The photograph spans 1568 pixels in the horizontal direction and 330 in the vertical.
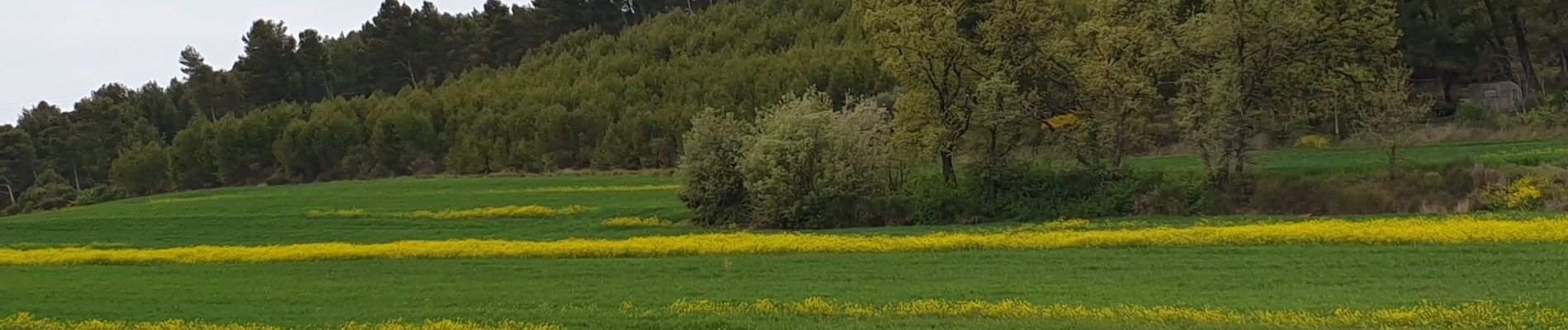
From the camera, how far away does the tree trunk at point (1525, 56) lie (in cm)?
4609

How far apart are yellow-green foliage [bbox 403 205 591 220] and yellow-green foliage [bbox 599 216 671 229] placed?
5205mm

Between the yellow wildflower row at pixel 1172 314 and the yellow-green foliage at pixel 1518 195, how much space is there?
55.8 feet

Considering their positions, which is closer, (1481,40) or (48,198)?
(1481,40)

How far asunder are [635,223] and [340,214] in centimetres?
1685

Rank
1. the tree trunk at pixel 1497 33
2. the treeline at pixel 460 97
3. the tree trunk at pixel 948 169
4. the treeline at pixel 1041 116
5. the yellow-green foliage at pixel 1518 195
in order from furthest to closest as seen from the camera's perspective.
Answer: the treeline at pixel 460 97
the tree trunk at pixel 1497 33
the tree trunk at pixel 948 169
the treeline at pixel 1041 116
the yellow-green foliage at pixel 1518 195

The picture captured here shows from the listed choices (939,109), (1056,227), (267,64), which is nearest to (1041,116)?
(939,109)

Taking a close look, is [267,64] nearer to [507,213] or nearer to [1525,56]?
[507,213]

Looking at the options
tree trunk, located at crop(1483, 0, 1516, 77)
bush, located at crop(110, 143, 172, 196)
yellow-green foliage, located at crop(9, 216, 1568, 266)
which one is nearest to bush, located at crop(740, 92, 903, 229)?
yellow-green foliage, located at crop(9, 216, 1568, 266)

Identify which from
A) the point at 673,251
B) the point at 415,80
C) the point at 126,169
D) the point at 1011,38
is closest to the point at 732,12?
the point at 415,80

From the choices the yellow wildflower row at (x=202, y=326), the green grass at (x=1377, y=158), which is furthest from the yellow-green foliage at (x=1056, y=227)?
the yellow wildflower row at (x=202, y=326)

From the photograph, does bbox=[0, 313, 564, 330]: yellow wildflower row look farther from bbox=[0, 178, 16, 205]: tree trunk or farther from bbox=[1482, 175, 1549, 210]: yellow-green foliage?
bbox=[0, 178, 16, 205]: tree trunk

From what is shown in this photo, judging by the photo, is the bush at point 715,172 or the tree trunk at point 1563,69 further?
the tree trunk at point 1563,69

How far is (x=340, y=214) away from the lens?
45656 millimetres

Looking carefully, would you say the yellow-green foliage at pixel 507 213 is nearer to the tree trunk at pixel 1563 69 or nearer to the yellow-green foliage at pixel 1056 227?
the yellow-green foliage at pixel 1056 227
